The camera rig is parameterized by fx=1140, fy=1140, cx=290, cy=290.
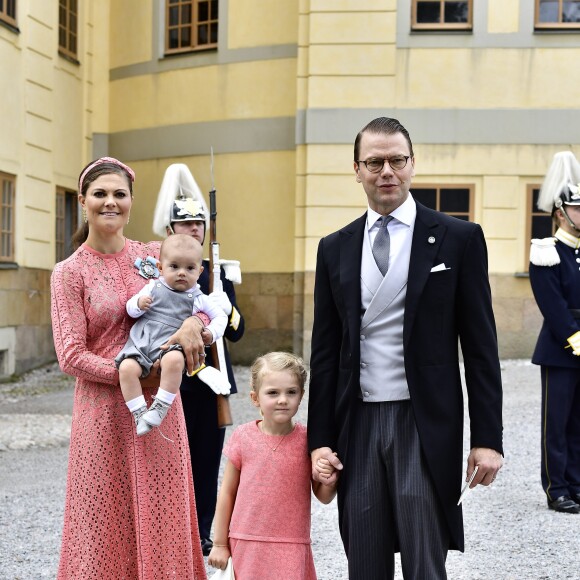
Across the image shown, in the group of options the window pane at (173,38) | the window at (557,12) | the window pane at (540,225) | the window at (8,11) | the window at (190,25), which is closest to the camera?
the window at (8,11)

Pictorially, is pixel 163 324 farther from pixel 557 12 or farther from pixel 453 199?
pixel 557 12

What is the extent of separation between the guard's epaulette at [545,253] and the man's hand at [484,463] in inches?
144

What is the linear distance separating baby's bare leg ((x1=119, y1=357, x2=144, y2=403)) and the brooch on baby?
16.3 inches

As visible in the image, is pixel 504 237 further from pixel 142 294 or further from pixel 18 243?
pixel 142 294

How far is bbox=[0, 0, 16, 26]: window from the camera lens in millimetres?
14172

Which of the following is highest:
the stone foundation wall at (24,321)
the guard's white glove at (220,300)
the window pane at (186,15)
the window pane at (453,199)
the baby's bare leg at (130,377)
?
the window pane at (186,15)

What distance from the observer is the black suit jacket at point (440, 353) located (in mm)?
3557

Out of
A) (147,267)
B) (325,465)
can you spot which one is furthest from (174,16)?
(325,465)

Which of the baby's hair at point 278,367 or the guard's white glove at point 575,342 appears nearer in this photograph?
the baby's hair at point 278,367

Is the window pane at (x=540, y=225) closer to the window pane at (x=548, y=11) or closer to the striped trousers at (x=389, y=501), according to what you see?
the window pane at (x=548, y=11)

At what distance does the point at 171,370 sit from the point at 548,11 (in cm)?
1223

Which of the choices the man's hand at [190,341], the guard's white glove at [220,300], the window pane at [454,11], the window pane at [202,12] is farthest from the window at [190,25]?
the man's hand at [190,341]

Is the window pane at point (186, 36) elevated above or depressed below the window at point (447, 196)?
above

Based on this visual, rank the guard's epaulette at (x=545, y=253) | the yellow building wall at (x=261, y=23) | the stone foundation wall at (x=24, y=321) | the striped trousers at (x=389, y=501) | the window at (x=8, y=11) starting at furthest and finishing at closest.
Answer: the yellow building wall at (x=261, y=23), the stone foundation wall at (x=24, y=321), the window at (x=8, y=11), the guard's epaulette at (x=545, y=253), the striped trousers at (x=389, y=501)
